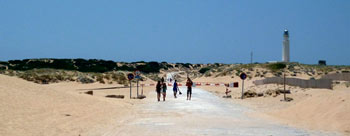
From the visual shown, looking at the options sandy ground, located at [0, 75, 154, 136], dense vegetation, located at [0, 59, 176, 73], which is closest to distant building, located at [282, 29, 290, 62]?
dense vegetation, located at [0, 59, 176, 73]

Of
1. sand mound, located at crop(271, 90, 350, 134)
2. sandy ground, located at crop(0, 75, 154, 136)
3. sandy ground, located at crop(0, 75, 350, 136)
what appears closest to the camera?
sandy ground, located at crop(0, 75, 154, 136)

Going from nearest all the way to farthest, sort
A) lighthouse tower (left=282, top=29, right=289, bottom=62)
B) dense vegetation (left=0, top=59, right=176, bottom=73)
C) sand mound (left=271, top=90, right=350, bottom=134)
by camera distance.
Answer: sand mound (left=271, top=90, right=350, bottom=134) → lighthouse tower (left=282, top=29, right=289, bottom=62) → dense vegetation (left=0, top=59, right=176, bottom=73)

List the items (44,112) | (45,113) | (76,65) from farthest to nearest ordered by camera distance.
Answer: (76,65)
(44,112)
(45,113)

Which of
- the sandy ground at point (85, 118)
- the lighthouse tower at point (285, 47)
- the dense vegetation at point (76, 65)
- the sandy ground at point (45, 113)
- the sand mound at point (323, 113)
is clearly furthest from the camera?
the dense vegetation at point (76, 65)

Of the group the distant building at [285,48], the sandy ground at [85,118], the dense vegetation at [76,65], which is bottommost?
the sandy ground at [85,118]

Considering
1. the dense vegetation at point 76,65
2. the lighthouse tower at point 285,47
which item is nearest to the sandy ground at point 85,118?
the lighthouse tower at point 285,47

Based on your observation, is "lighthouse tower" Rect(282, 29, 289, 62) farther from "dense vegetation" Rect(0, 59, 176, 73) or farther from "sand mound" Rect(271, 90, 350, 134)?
"sand mound" Rect(271, 90, 350, 134)

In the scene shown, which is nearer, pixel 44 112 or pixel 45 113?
pixel 45 113

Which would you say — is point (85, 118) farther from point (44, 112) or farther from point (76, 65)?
point (76, 65)

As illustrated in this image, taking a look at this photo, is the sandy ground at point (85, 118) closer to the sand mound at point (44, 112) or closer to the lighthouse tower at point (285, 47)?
the sand mound at point (44, 112)

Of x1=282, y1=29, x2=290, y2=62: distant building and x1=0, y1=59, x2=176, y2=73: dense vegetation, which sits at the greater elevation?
x1=282, y1=29, x2=290, y2=62: distant building

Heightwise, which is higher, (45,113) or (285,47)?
(285,47)

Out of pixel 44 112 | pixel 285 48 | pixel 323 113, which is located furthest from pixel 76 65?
pixel 323 113

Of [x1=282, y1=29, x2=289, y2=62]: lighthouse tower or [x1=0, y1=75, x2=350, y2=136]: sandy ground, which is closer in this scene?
[x1=0, y1=75, x2=350, y2=136]: sandy ground
